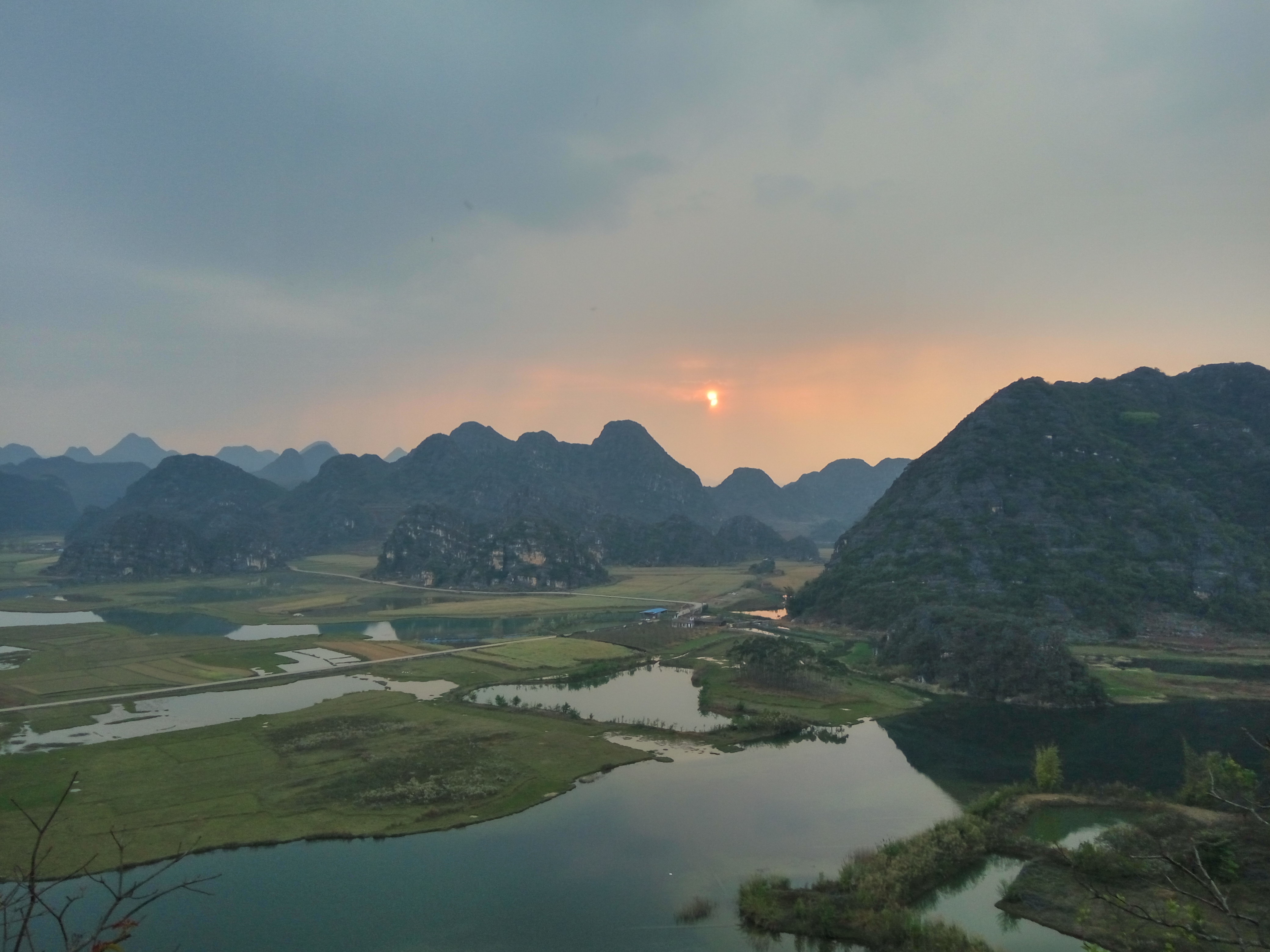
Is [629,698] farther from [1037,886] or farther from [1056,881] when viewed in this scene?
[1056,881]

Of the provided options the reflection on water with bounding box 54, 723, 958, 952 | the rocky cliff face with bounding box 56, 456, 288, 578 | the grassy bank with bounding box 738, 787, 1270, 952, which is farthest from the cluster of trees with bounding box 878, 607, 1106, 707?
the rocky cliff face with bounding box 56, 456, 288, 578

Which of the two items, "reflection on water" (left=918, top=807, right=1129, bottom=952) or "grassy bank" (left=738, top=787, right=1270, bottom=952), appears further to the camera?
"reflection on water" (left=918, top=807, right=1129, bottom=952)

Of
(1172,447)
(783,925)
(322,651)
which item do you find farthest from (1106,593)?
(322,651)

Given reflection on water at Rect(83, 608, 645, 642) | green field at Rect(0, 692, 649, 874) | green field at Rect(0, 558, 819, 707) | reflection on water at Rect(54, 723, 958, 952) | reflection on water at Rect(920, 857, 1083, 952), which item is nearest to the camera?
reflection on water at Rect(920, 857, 1083, 952)

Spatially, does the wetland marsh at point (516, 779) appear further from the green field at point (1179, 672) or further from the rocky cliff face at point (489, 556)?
the rocky cliff face at point (489, 556)

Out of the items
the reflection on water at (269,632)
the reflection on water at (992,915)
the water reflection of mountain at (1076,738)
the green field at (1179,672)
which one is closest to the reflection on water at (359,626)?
the reflection on water at (269,632)

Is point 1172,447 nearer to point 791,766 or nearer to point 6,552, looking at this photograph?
point 791,766

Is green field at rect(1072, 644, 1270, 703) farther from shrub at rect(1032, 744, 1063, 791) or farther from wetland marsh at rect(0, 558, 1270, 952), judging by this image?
shrub at rect(1032, 744, 1063, 791)
